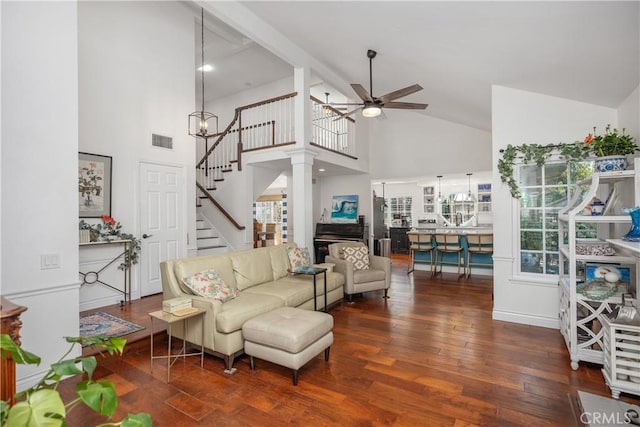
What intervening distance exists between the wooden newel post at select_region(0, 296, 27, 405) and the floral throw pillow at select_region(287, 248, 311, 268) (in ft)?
10.3

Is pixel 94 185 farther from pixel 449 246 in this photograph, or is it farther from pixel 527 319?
pixel 449 246

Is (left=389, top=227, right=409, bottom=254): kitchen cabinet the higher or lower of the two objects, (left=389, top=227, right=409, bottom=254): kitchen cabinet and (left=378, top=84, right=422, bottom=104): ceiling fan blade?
the lower

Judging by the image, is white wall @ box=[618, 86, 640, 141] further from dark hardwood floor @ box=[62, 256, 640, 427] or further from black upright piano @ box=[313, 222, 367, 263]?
black upright piano @ box=[313, 222, 367, 263]

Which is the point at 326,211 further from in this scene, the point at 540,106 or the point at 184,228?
the point at 540,106

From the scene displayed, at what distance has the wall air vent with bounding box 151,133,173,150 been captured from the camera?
202 inches

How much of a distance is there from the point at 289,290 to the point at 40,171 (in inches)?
100

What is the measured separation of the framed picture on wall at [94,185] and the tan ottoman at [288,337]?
3.09 meters

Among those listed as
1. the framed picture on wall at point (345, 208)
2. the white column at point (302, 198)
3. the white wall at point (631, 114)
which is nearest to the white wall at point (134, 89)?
the white column at point (302, 198)

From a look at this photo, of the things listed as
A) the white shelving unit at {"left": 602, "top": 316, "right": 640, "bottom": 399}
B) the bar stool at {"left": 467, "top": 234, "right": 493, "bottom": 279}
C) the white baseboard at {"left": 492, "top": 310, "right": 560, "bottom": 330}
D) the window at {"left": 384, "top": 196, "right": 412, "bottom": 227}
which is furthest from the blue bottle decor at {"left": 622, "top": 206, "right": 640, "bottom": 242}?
the window at {"left": 384, "top": 196, "right": 412, "bottom": 227}

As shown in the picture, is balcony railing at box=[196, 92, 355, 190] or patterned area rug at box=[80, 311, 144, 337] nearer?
patterned area rug at box=[80, 311, 144, 337]

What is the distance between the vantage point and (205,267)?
3426 mm

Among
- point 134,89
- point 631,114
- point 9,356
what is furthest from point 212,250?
point 631,114

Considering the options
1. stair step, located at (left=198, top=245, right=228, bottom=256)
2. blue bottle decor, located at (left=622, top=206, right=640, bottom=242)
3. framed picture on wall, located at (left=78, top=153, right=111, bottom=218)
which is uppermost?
framed picture on wall, located at (left=78, top=153, right=111, bottom=218)

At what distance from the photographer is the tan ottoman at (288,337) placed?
8.43 feet
